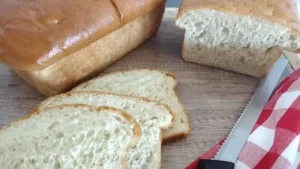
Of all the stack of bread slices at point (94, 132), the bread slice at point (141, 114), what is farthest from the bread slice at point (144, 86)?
the bread slice at point (141, 114)

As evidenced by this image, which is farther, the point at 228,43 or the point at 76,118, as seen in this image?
the point at 228,43

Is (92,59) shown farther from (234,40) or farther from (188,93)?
(234,40)

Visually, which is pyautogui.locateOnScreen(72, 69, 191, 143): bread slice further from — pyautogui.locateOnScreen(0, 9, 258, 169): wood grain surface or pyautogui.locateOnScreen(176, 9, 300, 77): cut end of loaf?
pyautogui.locateOnScreen(176, 9, 300, 77): cut end of loaf

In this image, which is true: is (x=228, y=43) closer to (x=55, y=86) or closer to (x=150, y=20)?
(x=150, y=20)

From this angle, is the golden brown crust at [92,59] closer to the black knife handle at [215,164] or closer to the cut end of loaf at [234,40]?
the cut end of loaf at [234,40]

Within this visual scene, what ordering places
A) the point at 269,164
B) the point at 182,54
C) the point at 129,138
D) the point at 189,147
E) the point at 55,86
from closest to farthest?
the point at 129,138
the point at 269,164
the point at 189,147
the point at 55,86
the point at 182,54


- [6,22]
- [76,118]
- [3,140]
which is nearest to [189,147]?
[76,118]

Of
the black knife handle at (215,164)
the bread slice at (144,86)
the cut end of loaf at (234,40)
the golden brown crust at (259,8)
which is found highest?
the golden brown crust at (259,8)

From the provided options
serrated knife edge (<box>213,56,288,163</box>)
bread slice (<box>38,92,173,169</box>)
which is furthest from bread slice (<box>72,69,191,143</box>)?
serrated knife edge (<box>213,56,288,163</box>)
